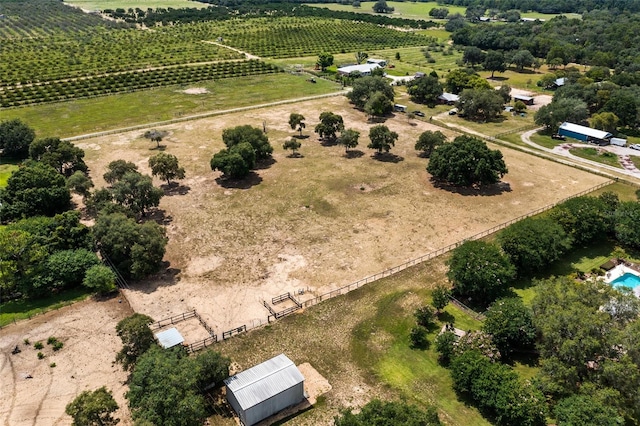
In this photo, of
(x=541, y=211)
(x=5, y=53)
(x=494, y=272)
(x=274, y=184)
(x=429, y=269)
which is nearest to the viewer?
(x=494, y=272)

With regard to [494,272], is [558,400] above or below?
→ below

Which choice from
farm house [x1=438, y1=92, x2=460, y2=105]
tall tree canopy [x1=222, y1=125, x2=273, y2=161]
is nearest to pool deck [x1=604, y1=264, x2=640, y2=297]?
tall tree canopy [x1=222, y1=125, x2=273, y2=161]

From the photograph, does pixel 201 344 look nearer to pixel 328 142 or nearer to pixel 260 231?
pixel 260 231

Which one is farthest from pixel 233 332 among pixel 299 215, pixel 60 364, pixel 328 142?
pixel 328 142

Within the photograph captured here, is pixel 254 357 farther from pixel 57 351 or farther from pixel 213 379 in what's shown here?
pixel 57 351

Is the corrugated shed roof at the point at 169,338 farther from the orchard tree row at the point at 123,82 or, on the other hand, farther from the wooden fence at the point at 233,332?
the orchard tree row at the point at 123,82

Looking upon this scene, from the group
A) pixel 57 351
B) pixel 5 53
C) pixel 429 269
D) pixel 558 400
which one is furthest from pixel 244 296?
pixel 5 53

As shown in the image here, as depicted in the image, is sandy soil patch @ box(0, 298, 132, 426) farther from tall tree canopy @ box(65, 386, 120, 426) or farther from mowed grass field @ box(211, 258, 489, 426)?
mowed grass field @ box(211, 258, 489, 426)
